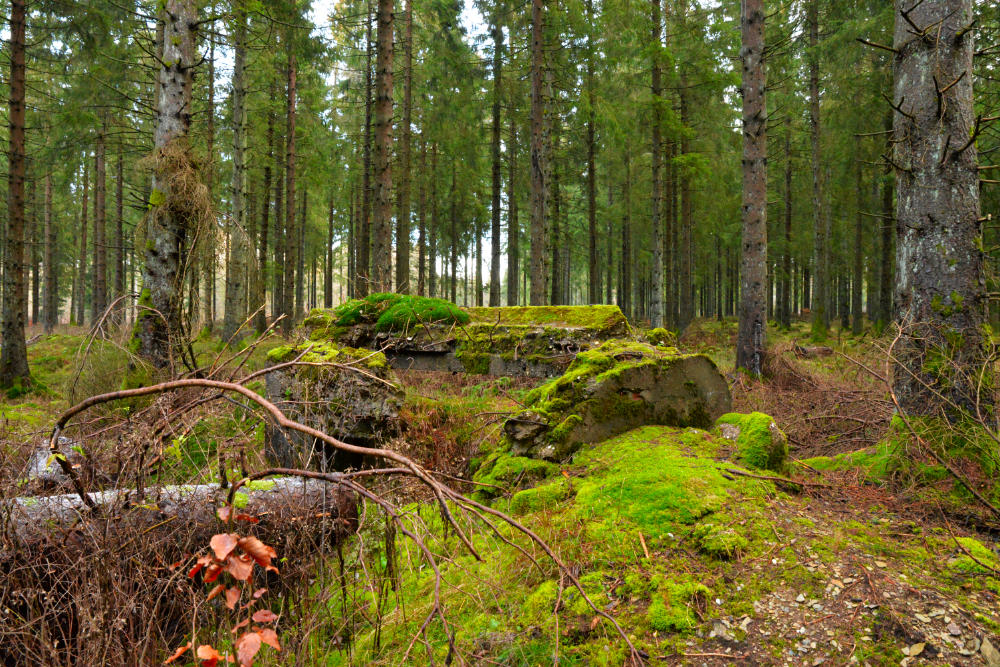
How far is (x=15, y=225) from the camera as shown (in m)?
9.70

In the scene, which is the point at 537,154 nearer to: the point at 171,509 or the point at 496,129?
the point at 496,129

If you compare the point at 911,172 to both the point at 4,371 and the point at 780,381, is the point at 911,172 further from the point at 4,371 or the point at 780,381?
the point at 4,371

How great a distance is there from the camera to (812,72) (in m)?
18.6

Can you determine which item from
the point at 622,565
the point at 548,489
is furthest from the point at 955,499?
the point at 548,489

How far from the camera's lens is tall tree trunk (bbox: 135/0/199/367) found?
Answer: 22.9ft

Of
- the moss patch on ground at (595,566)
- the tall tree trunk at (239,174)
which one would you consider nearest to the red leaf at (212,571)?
the moss patch on ground at (595,566)

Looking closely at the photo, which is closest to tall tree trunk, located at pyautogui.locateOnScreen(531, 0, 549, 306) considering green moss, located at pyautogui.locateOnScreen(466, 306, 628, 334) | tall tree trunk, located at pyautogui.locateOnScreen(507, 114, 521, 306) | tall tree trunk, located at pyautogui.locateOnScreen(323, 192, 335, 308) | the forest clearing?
the forest clearing

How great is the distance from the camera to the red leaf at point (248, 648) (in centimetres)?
168

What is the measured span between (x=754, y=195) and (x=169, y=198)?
30.7 feet

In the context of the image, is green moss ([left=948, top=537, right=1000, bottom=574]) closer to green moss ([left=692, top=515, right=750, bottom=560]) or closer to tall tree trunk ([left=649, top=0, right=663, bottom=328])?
green moss ([left=692, top=515, right=750, bottom=560])

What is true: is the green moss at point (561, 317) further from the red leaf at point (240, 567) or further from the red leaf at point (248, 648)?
the red leaf at point (248, 648)

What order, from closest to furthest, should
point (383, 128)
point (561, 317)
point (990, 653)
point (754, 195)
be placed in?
point (990, 653) < point (561, 317) < point (754, 195) < point (383, 128)

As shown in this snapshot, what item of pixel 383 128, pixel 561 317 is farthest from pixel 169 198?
pixel 561 317

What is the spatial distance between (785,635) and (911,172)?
12.6 feet
